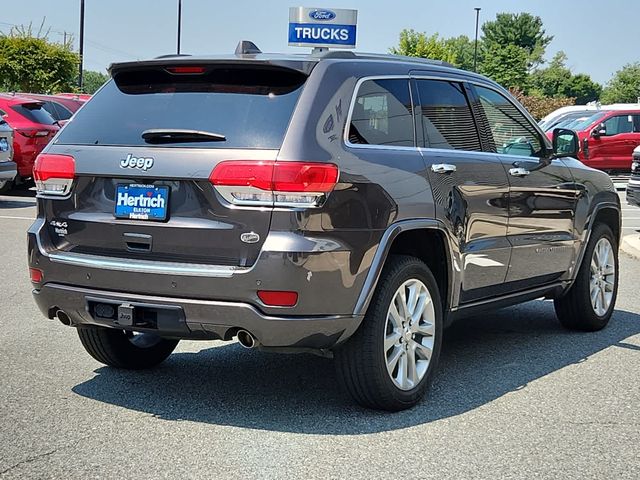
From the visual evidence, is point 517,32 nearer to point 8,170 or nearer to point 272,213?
point 8,170

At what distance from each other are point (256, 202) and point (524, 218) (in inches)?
95.2

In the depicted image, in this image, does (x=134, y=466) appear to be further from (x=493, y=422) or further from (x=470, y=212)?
(x=470, y=212)

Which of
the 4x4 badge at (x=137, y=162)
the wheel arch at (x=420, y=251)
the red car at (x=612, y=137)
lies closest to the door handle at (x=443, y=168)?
the wheel arch at (x=420, y=251)

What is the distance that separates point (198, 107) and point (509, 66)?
10710cm

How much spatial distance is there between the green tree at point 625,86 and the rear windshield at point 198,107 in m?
100

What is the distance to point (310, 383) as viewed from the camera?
5809 mm

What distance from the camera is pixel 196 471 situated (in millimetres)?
4238

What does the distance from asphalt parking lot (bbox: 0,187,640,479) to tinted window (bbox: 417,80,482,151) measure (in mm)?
1378

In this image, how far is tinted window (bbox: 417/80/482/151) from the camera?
566 centimetres

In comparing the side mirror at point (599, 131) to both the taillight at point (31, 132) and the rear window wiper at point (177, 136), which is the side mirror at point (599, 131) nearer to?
the taillight at point (31, 132)

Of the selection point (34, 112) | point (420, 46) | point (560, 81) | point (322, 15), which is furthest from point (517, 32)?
point (34, 112)

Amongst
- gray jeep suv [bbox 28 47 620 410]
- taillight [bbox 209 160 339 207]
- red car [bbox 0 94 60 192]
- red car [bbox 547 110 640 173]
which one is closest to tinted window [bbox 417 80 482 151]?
gray jeep suv [bbox 28 47 620 410]

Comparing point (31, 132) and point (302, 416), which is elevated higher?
point (31, 132)

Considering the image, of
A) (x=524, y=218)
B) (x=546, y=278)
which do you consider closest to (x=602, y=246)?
(x=546, y=278)
